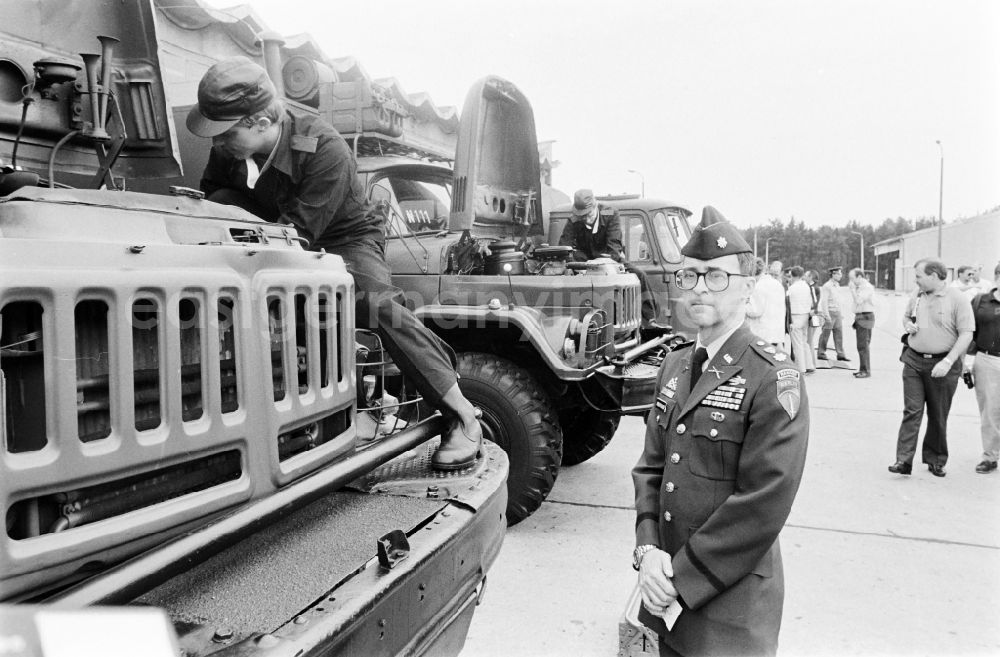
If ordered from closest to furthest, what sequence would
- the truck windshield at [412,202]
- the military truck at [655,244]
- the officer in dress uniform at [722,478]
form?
the officer in dress uniform at [722,478] → the truck windshield at [412,202] → the military truck at [655,244]

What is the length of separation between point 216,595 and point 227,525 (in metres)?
0.15

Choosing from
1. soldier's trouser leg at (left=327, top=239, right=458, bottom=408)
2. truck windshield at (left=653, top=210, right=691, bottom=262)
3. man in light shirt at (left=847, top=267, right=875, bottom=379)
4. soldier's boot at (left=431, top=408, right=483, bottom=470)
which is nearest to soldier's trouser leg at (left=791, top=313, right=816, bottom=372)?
man in light shirt at (left=847, top=267, right=875, bottom=379)

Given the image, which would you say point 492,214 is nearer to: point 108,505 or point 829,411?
point 108,505

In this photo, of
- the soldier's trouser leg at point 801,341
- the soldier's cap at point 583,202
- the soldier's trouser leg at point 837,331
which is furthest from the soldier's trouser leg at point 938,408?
the soldier's trouser leg at point 837,331

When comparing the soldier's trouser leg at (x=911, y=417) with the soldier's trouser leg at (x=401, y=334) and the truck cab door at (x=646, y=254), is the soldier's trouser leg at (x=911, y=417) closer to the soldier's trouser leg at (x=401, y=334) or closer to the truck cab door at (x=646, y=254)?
the truck cab door at (x=646, y=254)

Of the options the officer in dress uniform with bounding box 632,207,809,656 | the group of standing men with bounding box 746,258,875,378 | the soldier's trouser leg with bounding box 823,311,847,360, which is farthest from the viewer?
the soldier's trouser leg with bounding box 823,311,847,360

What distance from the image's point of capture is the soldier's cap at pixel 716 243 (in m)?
1.91

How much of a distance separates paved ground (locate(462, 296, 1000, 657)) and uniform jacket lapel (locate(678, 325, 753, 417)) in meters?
1.56

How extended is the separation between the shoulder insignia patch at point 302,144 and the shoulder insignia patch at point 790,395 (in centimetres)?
171

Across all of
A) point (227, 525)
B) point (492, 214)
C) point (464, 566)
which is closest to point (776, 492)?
point (464, 566)

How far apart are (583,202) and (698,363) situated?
495cm

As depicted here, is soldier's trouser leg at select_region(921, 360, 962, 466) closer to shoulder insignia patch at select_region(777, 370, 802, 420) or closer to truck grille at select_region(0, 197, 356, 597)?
shoulder insignia patch at select_region(777, 370, 802, 420)

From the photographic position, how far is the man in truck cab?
99.7 inches

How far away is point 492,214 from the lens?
5336 millimetres
